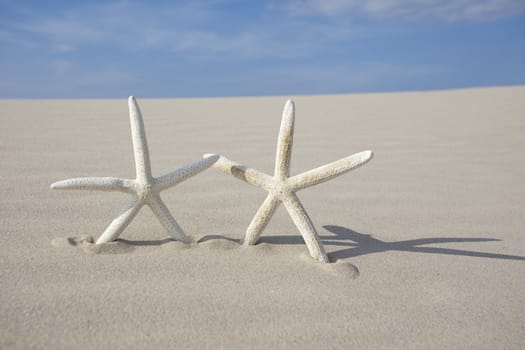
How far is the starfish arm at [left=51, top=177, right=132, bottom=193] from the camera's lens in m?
2.13

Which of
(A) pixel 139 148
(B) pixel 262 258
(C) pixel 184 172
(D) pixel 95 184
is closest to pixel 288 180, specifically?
(B) pixel 262 258

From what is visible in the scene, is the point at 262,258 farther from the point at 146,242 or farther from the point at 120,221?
the point at 120,221

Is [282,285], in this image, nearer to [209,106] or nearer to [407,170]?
[407,170]

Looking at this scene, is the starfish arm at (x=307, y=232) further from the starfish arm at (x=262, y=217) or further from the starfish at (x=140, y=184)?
the starfish at (x=140, y=184)

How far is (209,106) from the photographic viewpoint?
30.0ft

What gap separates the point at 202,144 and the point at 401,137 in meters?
2.83

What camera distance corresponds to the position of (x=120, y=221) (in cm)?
225

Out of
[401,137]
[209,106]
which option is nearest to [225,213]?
[401,137]

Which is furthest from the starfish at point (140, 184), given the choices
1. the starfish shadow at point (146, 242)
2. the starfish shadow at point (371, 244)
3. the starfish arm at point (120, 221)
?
the starfish shadow at point (371, 244)

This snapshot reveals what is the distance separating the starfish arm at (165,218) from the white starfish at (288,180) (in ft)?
1.20

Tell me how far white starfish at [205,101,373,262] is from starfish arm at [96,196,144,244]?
49 centimetres

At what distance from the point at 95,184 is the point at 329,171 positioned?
1240mm

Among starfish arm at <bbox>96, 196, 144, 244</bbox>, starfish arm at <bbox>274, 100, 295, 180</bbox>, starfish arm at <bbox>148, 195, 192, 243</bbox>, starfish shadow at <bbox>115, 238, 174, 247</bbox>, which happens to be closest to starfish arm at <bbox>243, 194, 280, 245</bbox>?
starfish arm at <bbox>274, 100, 295, 180</bbox>

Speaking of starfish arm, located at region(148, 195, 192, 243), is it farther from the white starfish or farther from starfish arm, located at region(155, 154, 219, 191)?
the white starfish
